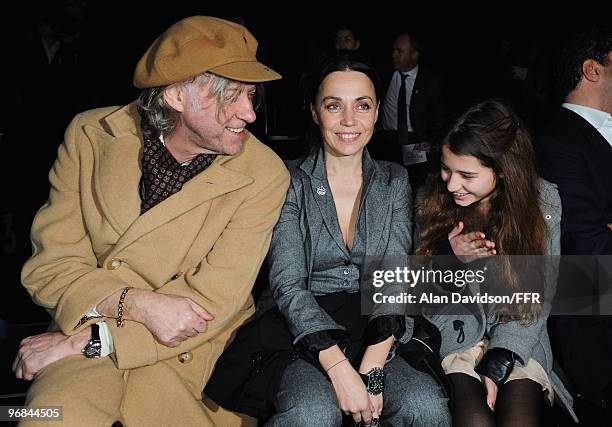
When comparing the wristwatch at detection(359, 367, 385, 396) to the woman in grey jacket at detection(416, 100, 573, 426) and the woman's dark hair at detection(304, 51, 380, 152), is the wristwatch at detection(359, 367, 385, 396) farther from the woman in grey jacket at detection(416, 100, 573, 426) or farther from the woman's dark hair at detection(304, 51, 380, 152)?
the woman's dark hair at detection(304, 51, 380, 152)

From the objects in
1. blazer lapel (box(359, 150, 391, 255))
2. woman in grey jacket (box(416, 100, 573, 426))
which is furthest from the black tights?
blazer lapel (box(359, 150, 391, 255))

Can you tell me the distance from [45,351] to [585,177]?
6.34ft

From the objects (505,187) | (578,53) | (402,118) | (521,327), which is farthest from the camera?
(402,118)

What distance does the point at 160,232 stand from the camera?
2537 millimetres

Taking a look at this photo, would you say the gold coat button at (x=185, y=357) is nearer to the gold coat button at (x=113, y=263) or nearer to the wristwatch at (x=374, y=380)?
the gold coat button at (x=113, y=263)

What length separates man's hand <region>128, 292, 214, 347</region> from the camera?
2.42 metres

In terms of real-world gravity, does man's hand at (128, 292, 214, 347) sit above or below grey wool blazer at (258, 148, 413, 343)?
below

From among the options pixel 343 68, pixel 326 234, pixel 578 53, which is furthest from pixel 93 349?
pixel 578 53

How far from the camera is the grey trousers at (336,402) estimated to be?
2.38 m

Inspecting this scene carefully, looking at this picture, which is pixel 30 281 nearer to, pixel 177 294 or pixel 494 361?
pixel 177 294

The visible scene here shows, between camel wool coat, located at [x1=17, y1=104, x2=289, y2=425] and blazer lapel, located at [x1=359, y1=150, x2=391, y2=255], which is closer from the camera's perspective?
camel wool coat, located at [x1=17, y1=104, x2=289, y2=425]

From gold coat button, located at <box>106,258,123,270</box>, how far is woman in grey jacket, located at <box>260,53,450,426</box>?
500 mm

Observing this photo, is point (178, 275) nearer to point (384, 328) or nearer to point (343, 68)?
point (384, 328)

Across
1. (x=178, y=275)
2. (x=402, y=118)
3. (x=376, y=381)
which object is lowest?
(x=402, y=118)
